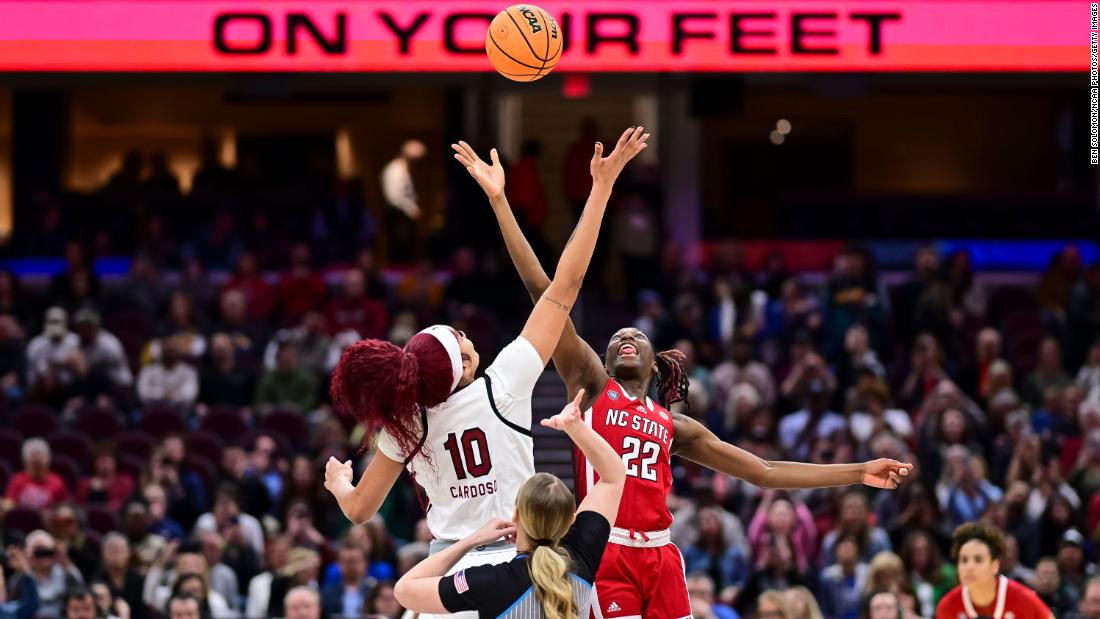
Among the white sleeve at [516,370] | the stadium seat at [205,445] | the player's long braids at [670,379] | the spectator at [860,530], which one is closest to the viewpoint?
the white sleeve at [516,370]

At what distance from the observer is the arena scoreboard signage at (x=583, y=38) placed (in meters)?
15.4

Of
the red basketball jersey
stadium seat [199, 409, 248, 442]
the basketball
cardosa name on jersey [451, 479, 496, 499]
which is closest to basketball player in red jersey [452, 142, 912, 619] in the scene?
the red basketball jersey

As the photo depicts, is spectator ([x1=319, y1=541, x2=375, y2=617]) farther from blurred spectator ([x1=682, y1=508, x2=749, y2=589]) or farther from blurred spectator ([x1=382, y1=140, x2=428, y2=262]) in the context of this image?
blurred spectator ([x1=382, y1=140, x2=428, y2=262])

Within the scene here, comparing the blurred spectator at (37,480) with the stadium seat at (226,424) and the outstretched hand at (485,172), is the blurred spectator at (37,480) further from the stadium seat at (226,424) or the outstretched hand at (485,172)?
the outstretched hand at (485,172)

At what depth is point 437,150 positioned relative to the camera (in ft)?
69.7

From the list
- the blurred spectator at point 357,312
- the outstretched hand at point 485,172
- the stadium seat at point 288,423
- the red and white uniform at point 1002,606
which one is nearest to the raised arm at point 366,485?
the outstretched hand at point 485,172

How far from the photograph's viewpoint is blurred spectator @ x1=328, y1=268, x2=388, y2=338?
1662cm

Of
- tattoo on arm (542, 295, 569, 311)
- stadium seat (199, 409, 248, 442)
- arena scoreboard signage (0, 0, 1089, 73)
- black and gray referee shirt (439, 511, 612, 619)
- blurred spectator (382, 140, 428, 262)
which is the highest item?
arena scoreboard signage (0, 0, 1089, 73)

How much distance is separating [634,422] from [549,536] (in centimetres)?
181

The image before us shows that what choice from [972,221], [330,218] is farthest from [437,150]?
[972,221]

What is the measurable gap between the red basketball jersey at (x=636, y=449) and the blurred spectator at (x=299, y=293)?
10159 millimetres

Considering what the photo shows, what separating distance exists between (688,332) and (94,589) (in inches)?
267

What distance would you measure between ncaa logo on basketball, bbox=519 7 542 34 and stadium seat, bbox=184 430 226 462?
23.6 feet

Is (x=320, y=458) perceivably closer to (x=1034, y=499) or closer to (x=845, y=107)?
(x=1034, y=499)
